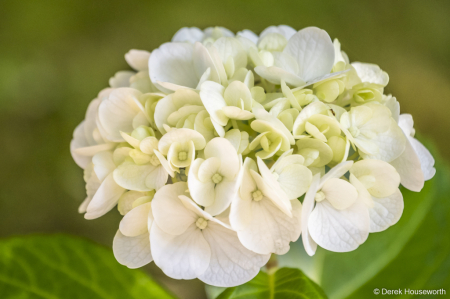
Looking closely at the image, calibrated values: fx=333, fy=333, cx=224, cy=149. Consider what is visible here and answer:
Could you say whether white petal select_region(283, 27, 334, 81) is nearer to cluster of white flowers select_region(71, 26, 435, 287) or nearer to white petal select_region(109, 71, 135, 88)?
cluster of white flowers select_region(71, 26, 435, 287)

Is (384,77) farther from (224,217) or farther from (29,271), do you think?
(29,271)

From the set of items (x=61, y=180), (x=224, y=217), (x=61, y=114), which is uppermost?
(x=224, y=217)

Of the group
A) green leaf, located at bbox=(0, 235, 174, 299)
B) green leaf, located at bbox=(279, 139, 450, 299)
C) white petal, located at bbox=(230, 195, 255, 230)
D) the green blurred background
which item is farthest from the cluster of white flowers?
the green blurred background

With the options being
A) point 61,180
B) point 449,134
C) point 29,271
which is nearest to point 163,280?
point 61,180

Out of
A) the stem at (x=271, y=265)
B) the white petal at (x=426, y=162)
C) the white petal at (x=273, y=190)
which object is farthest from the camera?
the stem at (x=271, y=265)

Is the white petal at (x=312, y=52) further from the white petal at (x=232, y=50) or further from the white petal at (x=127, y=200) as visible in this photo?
the white petal at (x=127, y=200)

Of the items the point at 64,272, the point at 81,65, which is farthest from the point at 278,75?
the point at 81,65

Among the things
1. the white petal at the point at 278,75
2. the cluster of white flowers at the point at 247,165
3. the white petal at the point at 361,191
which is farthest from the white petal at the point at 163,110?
the white petal at the point at 361,191
